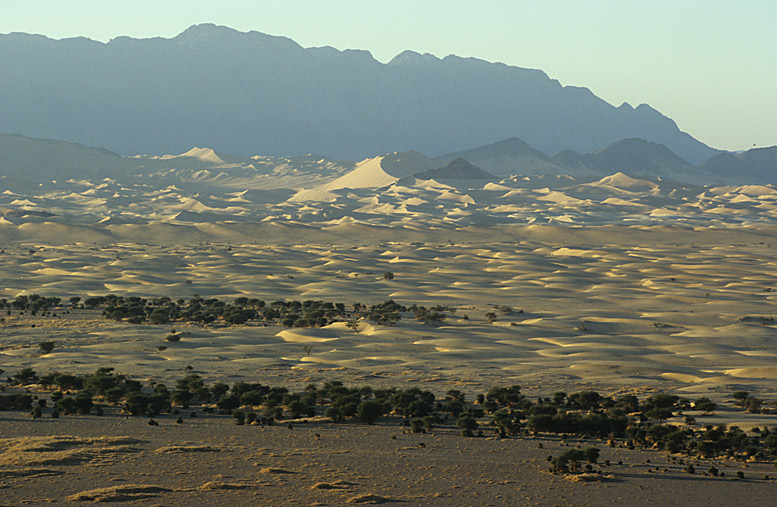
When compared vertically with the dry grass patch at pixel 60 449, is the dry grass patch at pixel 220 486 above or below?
below

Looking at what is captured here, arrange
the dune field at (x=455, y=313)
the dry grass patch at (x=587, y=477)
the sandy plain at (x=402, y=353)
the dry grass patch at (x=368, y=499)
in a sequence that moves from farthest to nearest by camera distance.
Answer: the dune field at (x=455, y=313) → the dry grass patch at (x=587, y=477) → the sandy plain at (x=402, y=353) → the dry grass patch at (x=368, y=499)

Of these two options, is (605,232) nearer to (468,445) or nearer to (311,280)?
(311,280)

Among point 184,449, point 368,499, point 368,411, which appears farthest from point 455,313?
point 368,499

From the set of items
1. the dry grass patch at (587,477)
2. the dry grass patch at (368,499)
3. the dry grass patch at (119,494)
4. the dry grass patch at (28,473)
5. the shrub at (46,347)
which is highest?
the shrub at (46,347)

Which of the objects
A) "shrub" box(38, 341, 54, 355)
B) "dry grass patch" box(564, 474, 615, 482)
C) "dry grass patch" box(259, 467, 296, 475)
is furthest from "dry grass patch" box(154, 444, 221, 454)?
"shrub" box(38, 341, 54, 355)

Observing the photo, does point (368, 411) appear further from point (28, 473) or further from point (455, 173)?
point (455, 173)

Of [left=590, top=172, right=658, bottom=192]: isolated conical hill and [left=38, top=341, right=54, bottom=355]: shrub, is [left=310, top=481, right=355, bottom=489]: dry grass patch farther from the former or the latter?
[left=590, top=172, right=658, bottom=192]: isolated conical hill

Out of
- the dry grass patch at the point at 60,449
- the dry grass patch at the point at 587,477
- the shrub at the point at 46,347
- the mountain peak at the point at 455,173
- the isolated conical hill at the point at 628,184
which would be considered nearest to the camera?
the dry grass patch at the point at 587,477

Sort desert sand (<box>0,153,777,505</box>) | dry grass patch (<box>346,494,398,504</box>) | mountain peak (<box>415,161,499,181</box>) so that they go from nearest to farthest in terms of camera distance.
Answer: dry grass patch (<box>346,494,398,504</box>) < desert sand (<box>0,153,777,505</box>) < mountain peak (<box>415,161,499,181</box>)


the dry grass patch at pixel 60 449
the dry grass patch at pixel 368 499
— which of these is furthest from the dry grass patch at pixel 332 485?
the dry grass patch at pixel 60 449

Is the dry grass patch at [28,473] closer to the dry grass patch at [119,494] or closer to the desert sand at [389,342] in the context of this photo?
the desert sand at [389,342]

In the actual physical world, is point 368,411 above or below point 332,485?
above

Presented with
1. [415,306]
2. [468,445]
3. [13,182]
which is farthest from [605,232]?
[13,182]
